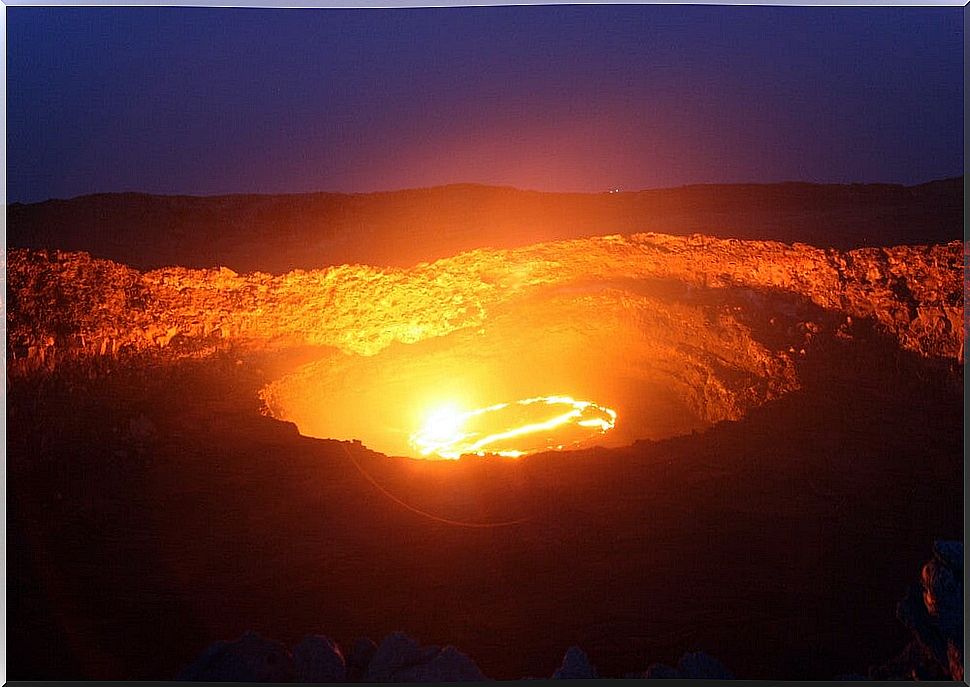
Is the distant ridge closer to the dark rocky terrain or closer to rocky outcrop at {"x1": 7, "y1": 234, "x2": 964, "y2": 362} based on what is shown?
rocky outcrop at {"x1": 7, "y1": 234, "x2": 964, "y2": 362}

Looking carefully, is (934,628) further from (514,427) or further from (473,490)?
(514,427)

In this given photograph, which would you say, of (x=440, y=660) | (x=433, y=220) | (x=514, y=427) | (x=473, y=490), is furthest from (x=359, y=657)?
(x=433, y=220)

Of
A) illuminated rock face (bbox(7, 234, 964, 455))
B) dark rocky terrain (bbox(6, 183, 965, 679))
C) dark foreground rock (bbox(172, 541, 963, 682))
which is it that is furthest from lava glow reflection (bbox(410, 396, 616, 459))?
dark foreground rock (bbox(172, 541, 963, 682))

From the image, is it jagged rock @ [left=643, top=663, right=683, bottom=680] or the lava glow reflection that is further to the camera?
the lava glow reflection

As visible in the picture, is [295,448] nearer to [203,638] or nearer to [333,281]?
[203,638]

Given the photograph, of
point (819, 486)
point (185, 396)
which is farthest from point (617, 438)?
point (185, 396)

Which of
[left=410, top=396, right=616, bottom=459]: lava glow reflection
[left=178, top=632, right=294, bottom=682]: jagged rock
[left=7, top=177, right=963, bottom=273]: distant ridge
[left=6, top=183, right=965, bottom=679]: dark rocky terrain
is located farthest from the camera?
[left=7, top=177, right=963, bottom=273]: distant ridge
